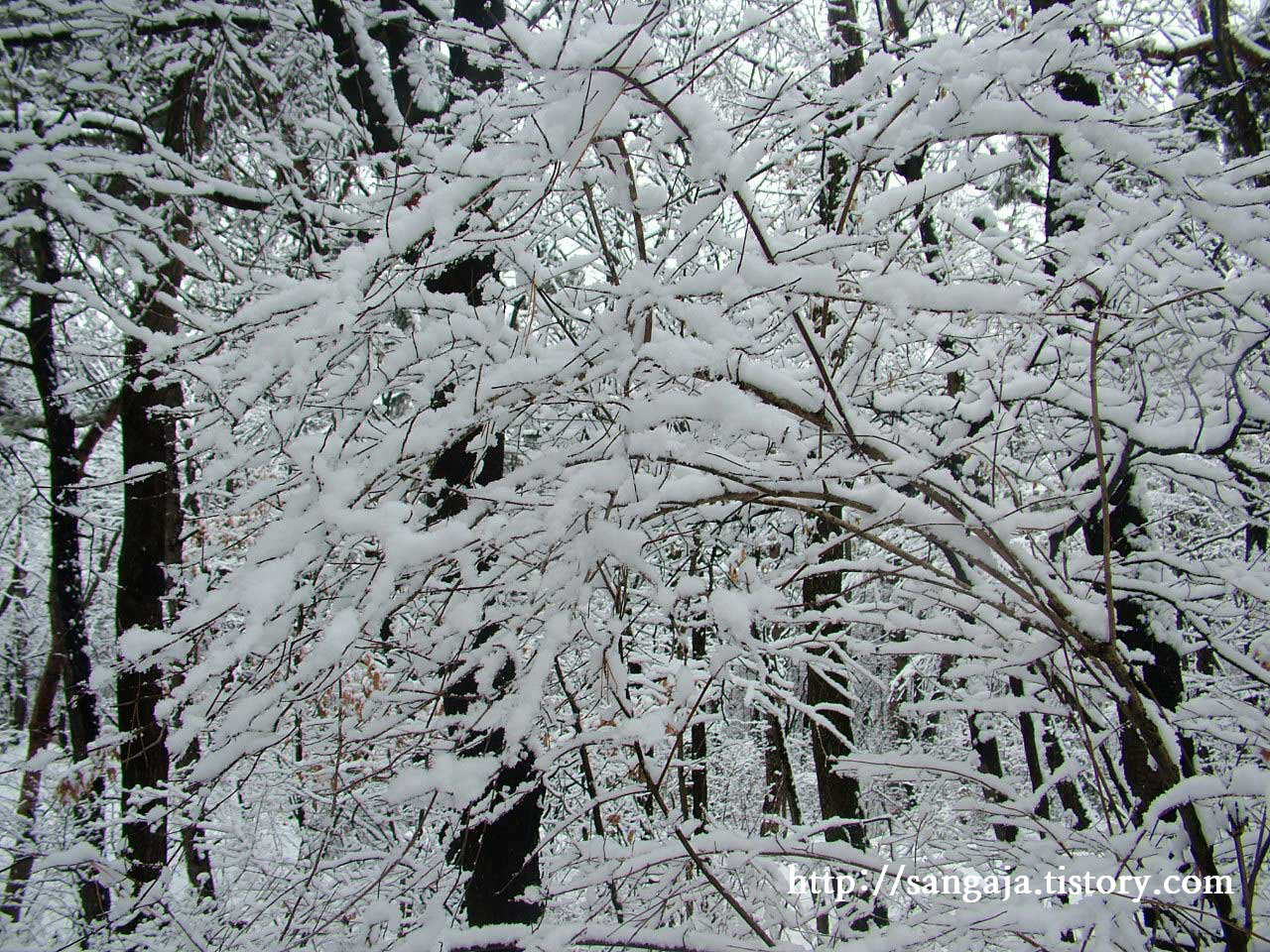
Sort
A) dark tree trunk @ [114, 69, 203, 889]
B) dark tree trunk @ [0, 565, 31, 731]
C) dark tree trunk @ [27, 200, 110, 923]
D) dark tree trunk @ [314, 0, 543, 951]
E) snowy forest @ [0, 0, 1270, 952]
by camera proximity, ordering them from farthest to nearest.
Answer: dark tree trunk @ [0, 565, 31, 731] < dark tree trunk @ [27, 200, 110, 923] < dark tree trunk @ [114, 69, 203, 889] < dark tree trunk @ [314, 0, 543, 951] < snowy forest @ [0, 0, 1270, 952]

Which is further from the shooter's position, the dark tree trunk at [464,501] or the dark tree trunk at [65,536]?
the dark tree trunk at [65,536]

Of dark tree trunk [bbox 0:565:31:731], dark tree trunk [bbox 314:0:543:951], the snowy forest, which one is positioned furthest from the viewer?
dark tree trunk [bbox 0:565:31:731]

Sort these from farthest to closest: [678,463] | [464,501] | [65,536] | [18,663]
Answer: [18,663], [65,536], [464,501], [678,463]

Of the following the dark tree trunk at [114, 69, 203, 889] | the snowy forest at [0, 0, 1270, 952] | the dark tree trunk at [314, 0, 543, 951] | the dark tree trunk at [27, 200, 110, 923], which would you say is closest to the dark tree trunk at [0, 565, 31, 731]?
the dark tree trunk at [27, 200, 110, 923]

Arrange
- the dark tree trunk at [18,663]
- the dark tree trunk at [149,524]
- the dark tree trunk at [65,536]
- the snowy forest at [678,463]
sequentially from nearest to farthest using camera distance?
1. the snowy forest at [678,463]
2. the dark tree trunk at [149,524]
3. the dark tree trunk at [65,536]
4. the dark tree trunk at [18,663]

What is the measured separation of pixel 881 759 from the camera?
2328mm

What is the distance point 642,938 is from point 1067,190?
327 centimetres

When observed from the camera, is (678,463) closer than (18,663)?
Yes

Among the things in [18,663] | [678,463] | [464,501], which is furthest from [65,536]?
[18,663]

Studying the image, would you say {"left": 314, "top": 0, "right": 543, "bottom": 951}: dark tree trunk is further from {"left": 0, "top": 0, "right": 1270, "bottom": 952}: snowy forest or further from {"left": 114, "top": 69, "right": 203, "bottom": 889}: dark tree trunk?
{"left": 114, "top": 69, "right": 203, "bottom": 889}: dark tree trunk

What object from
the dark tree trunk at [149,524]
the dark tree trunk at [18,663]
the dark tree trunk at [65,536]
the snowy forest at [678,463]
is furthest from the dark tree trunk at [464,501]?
the dark tree trunk at [18,663]

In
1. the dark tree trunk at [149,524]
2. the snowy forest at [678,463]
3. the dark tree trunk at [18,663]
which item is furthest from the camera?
the dark tree trunk at [18,663]

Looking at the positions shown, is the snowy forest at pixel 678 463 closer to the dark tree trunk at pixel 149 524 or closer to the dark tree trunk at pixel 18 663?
the dark tree trunk at pixel 149 524

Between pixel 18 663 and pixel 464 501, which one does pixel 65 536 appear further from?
pixel 18 663
